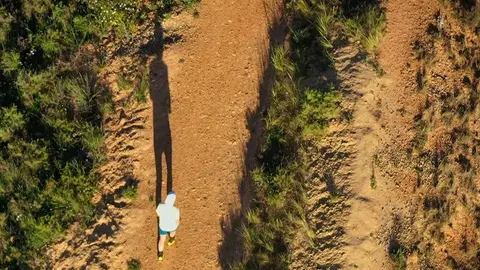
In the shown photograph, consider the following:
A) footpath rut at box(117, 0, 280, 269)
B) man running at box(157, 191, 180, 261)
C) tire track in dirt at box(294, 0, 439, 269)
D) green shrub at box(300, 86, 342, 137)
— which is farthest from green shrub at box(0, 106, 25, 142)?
tire track in dirt at box(294, 0, 439, 269)

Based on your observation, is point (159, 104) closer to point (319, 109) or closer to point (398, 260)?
point (319, 109)

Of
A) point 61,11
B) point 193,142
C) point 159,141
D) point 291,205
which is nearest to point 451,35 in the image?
point 291,205

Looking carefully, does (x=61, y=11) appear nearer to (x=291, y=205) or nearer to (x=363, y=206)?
(x=291, y=205)

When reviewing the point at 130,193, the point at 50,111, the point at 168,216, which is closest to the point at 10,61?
the point at 50,111

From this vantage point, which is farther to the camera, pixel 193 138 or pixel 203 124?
pixel 203 124

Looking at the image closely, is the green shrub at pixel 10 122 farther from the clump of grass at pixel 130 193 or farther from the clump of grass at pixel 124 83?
the clump of grass at pixel 130 193
